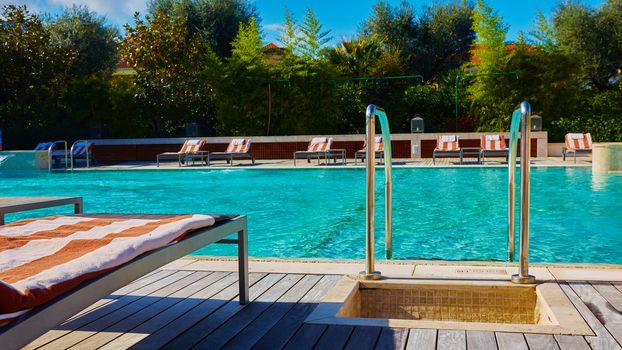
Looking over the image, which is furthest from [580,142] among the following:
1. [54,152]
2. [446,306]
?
[54,152]

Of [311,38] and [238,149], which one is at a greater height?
[311,38]

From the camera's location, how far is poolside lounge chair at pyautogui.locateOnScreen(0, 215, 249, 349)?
1.52 m

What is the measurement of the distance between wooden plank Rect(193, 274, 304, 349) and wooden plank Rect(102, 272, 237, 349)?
0.27 metres

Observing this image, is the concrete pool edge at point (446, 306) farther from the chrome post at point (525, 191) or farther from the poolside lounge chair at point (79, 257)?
the poolside lounge chair at point (79, 257)

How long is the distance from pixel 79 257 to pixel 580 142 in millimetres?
14906

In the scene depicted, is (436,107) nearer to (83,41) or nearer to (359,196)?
(359,196)

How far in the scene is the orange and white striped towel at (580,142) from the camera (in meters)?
14.7

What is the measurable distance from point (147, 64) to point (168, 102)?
5.25ft

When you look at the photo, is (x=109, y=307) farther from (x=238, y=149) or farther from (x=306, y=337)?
(x=238, y=149)

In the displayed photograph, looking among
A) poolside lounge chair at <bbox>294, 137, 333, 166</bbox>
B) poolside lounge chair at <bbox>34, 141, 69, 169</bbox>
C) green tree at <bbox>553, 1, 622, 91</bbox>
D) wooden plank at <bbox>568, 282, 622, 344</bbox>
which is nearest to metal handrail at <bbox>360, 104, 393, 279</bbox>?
wooden plank at <bbox>568, 282, 622, 344</bbox>

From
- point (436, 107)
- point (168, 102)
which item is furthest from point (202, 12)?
point (436, 107)

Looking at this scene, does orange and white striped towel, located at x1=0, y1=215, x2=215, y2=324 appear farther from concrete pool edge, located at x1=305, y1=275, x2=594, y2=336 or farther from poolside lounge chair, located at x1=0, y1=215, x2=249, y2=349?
concrete pool edge, located at x1=305, y1=275, x2=594, y2=336

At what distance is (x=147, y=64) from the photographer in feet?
70.4

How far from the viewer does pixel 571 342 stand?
2.38 meters
